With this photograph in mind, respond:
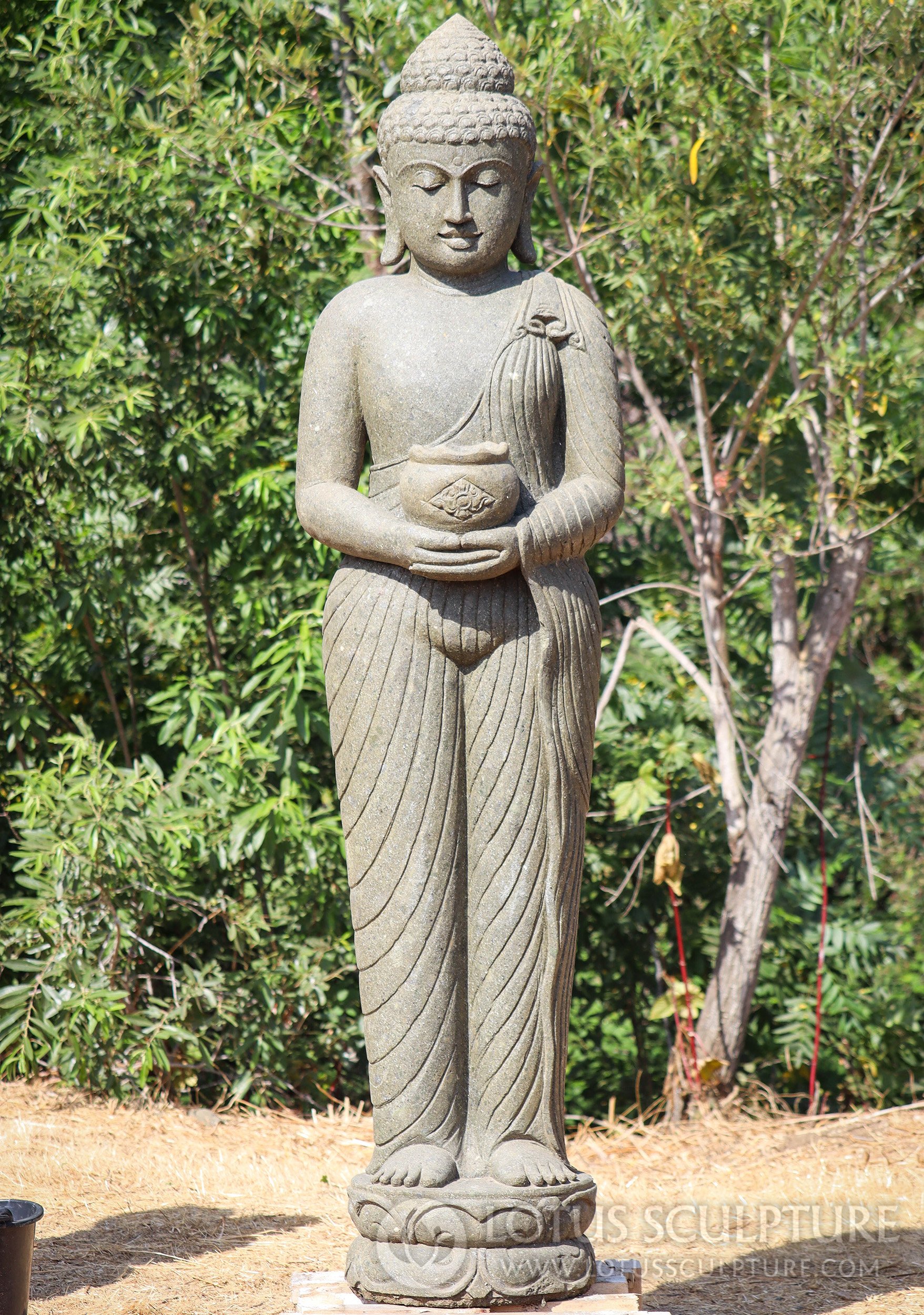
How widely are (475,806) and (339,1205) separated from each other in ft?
8.00

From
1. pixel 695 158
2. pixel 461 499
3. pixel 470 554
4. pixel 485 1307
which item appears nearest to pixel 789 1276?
pixel 485 1307

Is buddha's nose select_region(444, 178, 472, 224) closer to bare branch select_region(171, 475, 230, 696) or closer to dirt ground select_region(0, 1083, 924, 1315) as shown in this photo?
dirt ground select_region(0, 1083, 924, 1315)

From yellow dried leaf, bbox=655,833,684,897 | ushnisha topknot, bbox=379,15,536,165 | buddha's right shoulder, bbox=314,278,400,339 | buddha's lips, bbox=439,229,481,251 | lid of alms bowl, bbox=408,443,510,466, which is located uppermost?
ushnisha topknot, bbox=379,15,536,165

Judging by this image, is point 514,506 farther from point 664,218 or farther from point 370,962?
point 664,218

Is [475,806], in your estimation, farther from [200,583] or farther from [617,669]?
[200,583]

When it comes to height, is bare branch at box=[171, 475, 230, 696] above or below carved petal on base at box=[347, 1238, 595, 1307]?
above

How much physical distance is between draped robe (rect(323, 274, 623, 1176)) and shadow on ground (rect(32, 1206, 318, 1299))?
4.82 feet

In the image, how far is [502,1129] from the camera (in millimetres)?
3578

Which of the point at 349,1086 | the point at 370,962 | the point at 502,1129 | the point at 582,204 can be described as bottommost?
the point at 349,1086

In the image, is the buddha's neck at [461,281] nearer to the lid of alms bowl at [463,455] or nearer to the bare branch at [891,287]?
the lid of alms bowl at [463,455]

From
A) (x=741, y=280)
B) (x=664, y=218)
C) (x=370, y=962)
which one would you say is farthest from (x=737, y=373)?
(x=370, y=962)

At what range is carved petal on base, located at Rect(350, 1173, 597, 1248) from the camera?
3.42m

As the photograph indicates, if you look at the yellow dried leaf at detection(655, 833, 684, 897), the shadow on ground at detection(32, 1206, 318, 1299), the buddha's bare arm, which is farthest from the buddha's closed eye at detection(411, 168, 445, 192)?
the yellow dried leaf at detection(655, 833, 684, 897)

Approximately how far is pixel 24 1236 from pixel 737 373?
489 cm
